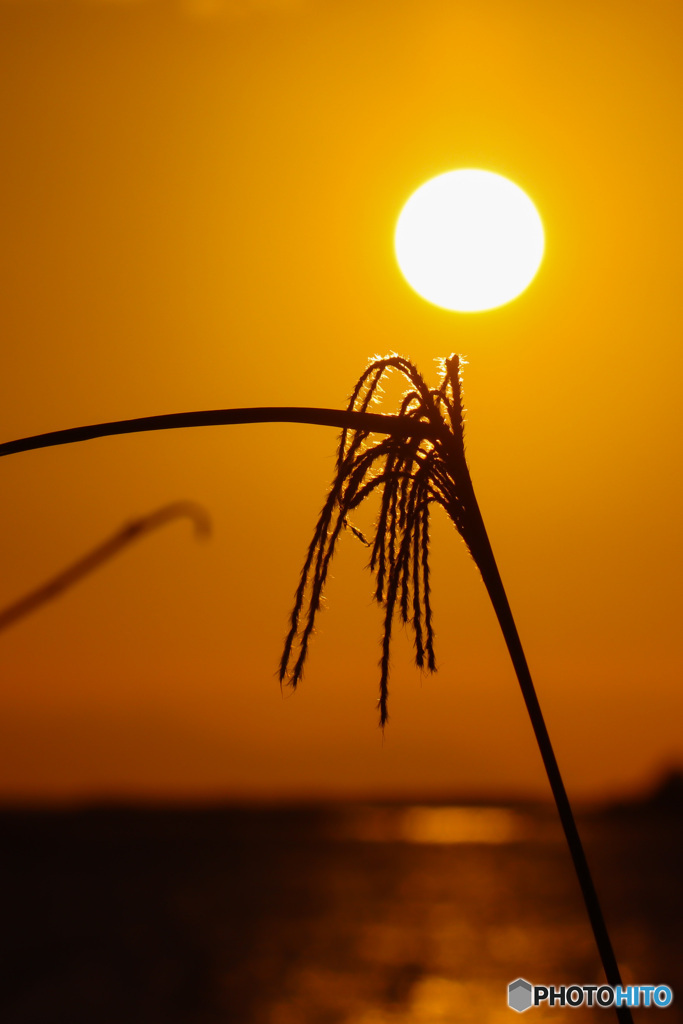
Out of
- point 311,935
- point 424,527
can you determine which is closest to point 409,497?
point 424,527

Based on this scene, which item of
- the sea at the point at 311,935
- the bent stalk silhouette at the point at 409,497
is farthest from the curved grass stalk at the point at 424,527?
the sea at the point at 311,935

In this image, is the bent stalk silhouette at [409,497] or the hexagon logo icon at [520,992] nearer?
the bent stalk silhouette at [409,497]

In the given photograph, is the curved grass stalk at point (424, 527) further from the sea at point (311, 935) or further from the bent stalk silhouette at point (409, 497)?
the sea at point (311, 935)

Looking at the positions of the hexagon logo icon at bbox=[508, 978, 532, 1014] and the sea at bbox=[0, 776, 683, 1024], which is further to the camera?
the sea at bbox=[0, 776, 683, 1024]

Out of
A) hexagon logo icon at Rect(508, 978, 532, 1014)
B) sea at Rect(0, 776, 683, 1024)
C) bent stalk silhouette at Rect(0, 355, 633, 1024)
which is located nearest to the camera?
bent stalk silhouette at Rect(0, 355, 633, 1024)

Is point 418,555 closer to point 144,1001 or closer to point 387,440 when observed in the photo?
point 387,440

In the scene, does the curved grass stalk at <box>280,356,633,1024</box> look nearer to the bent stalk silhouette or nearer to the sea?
the bent stalk silhouette

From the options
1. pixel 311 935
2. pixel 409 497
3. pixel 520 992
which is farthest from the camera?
pixel 311 935

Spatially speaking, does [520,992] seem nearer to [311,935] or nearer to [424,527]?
[424,527]

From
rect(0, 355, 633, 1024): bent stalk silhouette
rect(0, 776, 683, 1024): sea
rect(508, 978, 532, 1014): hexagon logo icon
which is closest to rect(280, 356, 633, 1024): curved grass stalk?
rect(0, 355, 633, 1024): bent stalk silhouette

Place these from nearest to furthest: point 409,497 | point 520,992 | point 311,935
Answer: point 409,497 < point 520,992 < point 311,935

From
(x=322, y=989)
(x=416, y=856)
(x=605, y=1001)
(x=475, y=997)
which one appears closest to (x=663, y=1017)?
(x=475, y=997)
